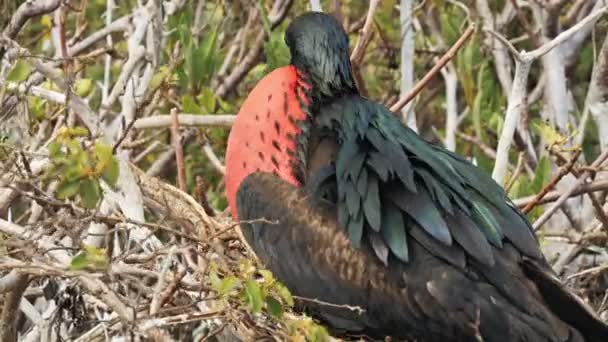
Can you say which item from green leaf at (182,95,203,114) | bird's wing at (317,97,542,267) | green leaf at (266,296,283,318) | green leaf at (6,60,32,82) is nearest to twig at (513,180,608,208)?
bird's wing at (317,97,542,267)

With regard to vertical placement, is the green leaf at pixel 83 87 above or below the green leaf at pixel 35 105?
above

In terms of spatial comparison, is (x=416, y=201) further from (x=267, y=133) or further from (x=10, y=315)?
(x=10, y=315)

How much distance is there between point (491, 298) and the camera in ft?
9.58

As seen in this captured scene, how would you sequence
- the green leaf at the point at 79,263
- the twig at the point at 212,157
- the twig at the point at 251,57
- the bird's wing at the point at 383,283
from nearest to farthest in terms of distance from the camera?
1. the green leaf at the point at 79,263
2. the bird's wing at the point at 383,283
3. the twig at the point at 212,157
4. the twig at the point at 251,57

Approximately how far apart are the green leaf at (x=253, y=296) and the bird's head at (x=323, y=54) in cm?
110

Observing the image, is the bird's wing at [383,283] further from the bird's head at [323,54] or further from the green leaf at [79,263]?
the green leaf at [79,263]

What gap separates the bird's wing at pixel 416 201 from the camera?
298cm

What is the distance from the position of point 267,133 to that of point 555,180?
27.6 inches

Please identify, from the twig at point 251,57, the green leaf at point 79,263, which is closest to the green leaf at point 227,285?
the green leaf at point 79,263

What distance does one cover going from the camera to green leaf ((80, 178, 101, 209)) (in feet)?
8.39

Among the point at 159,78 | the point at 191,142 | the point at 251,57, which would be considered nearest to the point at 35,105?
the point at 159,78

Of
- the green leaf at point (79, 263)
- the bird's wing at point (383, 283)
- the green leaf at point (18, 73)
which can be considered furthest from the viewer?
the bird's wing at point (383, 283)

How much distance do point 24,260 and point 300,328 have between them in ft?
1.73

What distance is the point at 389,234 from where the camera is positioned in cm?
300
